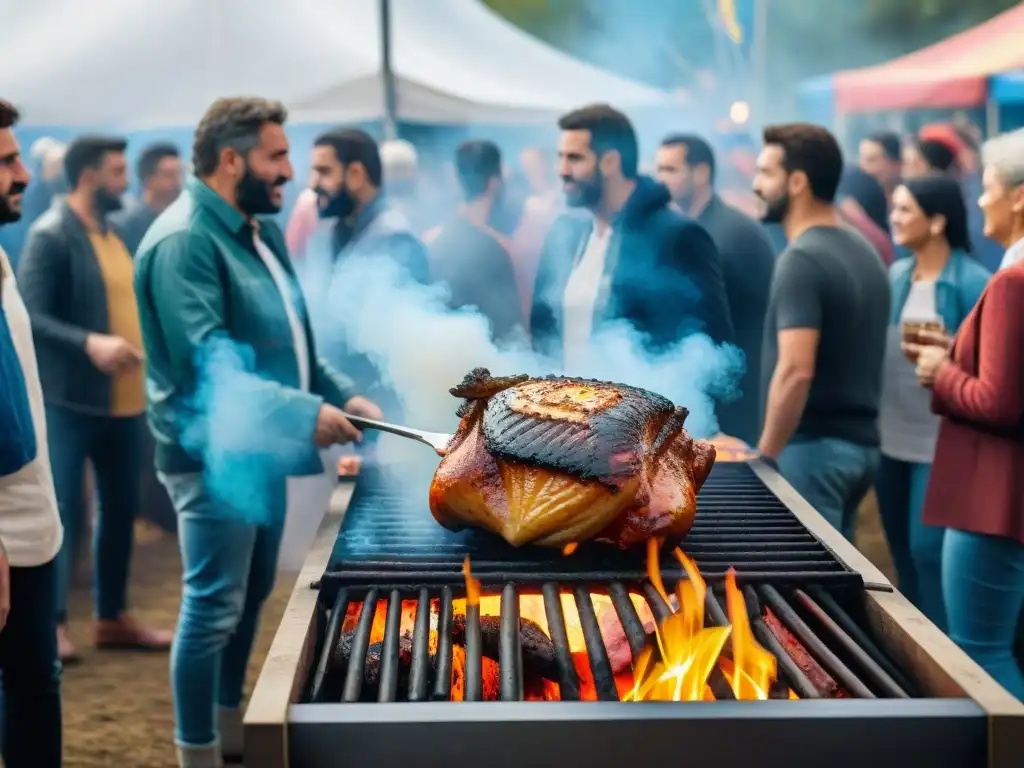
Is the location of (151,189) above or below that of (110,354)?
above

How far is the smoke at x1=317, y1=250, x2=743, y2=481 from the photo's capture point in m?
4.42

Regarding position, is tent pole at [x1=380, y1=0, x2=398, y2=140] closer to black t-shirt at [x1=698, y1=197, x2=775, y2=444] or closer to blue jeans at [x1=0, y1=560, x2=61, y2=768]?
black t-shirt at [x1=698, y1=197, x2=775, y2=444]

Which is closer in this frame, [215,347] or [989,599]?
[989,599]

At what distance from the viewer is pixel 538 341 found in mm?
5535

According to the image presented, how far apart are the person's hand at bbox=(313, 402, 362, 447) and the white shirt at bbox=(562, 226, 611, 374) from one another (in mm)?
1513

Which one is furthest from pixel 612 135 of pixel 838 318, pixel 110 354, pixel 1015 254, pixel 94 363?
pixel 94 363

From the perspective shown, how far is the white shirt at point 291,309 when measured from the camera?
4.38 meters

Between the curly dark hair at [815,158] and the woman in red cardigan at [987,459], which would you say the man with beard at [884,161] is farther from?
the woman in red cardigan at [987,459]

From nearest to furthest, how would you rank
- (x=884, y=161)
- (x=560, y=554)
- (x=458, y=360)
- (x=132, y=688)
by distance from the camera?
1. (x=560, y=554)
2. (x=458, y=360)
3. (x=132, y=688)
4. (x=884, y=161)

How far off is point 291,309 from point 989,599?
2850 millimetres

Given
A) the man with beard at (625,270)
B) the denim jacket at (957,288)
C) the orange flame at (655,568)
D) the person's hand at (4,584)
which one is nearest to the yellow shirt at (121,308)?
the man with beard at (625,270)

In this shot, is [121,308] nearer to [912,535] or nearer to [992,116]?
[912,535]

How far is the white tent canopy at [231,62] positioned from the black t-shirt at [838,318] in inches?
168

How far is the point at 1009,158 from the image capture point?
3977mm
